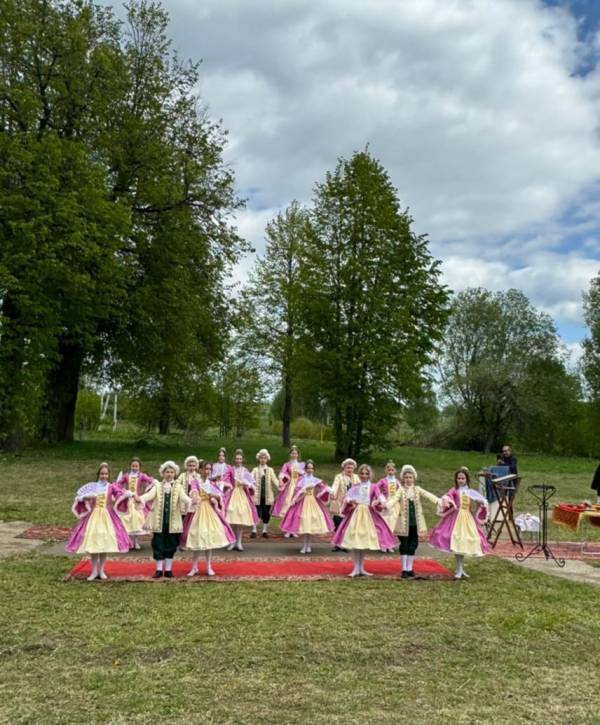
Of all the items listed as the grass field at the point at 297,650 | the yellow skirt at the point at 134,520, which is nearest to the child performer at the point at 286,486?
the yellow skirt at the point at 134,520

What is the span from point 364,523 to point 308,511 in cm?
221

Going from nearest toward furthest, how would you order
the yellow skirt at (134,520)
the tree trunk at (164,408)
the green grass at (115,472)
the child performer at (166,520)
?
1. the child performer at (166,520)
2. the yellow skirt at (134,520)
3. the green grass at (115,472)
4. the tree trunk at (164,408)

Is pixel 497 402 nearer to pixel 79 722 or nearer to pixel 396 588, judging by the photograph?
pixel 396 588

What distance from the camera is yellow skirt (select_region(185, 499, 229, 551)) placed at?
1081 centimetres

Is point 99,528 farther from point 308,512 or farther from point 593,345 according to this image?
point 593,345

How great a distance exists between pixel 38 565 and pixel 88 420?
1837 inches

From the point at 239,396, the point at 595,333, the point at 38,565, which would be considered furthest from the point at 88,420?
the point at 38,565

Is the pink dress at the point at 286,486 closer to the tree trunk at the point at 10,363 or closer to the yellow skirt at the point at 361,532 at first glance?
the yellow skirt at the point at 361,532

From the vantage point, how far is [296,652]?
7.07 metres

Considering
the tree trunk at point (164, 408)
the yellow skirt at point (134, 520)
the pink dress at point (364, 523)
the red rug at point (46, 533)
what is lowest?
the red rug at point (46, 533)

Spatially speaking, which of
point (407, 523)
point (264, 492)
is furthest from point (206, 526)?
point (264, 492)

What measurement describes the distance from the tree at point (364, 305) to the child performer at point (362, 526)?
52.6ft

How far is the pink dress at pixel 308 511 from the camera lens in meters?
13.2

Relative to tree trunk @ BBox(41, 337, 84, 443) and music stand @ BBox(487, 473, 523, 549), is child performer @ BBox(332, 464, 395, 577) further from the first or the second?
tree trunk @ BBox(41, 337, 84, 443)
